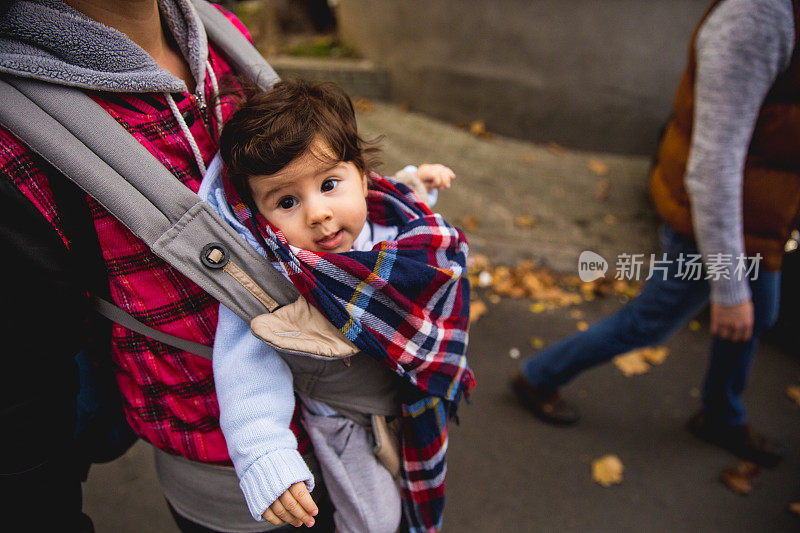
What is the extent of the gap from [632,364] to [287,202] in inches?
109

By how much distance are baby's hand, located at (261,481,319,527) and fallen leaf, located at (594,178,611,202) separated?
445cm

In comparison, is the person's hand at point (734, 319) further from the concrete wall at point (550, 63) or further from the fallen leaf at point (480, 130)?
the fallen leaf at point (480, 130)

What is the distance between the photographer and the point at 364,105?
6.50 m

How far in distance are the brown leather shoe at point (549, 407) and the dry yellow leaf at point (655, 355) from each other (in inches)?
28.8

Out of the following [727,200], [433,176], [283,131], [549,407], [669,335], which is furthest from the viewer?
[549,407]

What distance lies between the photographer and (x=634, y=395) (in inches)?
120

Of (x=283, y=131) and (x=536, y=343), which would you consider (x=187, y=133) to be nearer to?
(x=283, y=131)

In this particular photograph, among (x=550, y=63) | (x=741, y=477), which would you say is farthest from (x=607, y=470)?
(x=550, y=63)

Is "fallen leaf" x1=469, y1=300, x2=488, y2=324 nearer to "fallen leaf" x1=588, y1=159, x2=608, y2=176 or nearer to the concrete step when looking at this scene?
"fallen leaf" x1=588, y1=159, x2=608, y2=176

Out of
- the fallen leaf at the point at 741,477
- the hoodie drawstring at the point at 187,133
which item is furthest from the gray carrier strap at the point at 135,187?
the fallen leaf at the point at 741,477

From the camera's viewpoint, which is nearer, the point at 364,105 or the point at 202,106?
the point at 202,106

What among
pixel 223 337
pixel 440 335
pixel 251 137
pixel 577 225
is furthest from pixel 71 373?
pixel 577 225

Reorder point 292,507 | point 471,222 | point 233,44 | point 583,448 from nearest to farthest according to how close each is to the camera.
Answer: point 292,507
point 233,44
point 583,448
point 471,222

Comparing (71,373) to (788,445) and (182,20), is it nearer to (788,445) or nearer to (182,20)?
(182,20)
